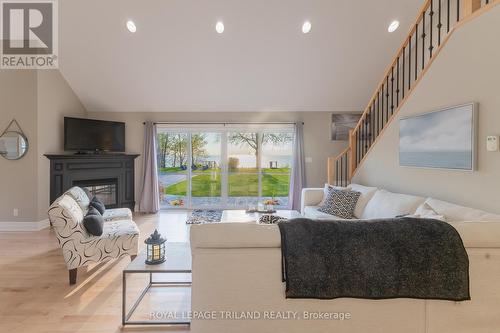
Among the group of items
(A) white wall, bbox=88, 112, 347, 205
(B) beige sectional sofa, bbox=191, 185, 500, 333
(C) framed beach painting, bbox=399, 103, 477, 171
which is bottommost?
(B) beige sectional sofa, bbox=191, 185, 500, 333

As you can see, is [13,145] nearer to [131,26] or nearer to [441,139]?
[131,26]

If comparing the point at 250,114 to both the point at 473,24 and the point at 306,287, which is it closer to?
the point at 473,24

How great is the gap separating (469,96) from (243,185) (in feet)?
15.7

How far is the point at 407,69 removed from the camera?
551 cm

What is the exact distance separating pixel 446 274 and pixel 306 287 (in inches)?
33.1

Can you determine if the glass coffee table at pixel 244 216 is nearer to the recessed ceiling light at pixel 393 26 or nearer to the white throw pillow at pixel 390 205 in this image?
the white throw pillow at pixel 390 205

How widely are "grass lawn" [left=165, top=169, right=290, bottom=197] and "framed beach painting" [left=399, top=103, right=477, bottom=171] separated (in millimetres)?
3255

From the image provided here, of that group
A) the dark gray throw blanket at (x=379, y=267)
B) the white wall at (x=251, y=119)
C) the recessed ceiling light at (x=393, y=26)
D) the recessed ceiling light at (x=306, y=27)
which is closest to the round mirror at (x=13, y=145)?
the white wall at (x=251, y=119)

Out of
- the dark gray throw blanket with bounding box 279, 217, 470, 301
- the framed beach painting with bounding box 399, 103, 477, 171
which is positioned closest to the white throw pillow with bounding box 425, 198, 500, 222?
the framed beach painting with bounding box 399, 103, 477, 171

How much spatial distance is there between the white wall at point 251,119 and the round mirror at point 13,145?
1.82m

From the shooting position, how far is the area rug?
542cm

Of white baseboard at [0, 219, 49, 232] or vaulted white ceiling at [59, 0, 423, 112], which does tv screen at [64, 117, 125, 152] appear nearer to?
vaulted white ceiling at [59, 0, 423, 112]

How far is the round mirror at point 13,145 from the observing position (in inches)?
188

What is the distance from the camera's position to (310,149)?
654 centimetres
